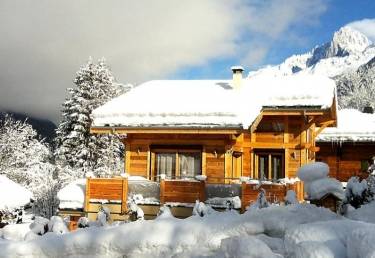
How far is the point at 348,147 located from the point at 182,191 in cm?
1354

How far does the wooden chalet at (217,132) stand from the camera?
1608cm

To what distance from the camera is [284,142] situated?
19344 millimetres

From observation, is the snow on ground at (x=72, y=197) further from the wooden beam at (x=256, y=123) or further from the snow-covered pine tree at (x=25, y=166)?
the snow-covered pine tree at (x=25, y=166)

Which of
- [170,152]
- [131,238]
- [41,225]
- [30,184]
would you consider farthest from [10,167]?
[131,238]

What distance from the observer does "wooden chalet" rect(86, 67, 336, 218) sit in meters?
16.1

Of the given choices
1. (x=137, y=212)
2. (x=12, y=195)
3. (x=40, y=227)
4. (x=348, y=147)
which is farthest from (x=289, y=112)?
(x=40, y=227)

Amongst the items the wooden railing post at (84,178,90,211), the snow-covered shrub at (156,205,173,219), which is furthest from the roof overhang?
the snow-covered shrub at (156,205,173,219)

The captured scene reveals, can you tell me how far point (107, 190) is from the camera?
16406 millimetres

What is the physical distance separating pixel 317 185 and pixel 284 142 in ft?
40.7

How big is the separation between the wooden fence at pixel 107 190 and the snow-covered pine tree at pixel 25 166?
1573 centimetres

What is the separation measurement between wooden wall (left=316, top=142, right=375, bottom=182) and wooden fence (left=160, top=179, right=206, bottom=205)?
12.3 metres

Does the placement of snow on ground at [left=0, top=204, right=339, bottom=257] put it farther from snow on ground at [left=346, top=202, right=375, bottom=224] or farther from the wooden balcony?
the wooden balcony

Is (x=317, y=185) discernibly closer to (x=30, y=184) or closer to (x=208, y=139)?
(x=208, y=139)

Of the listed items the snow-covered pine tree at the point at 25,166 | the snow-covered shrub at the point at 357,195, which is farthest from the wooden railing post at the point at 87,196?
the snow-covered pine tree at the point at 25,166
